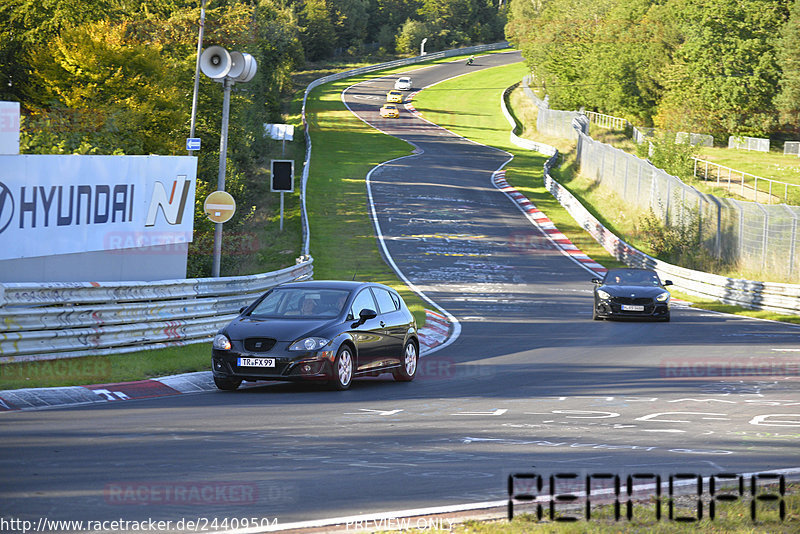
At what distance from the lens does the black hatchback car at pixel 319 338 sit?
1312 centimetres

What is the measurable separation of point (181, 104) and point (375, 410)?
35.9m

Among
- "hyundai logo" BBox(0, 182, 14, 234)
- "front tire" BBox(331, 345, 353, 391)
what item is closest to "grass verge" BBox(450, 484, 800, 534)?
"front tire" BBox(331, 345, 353, 391)

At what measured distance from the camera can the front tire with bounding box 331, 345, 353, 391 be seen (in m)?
13.4

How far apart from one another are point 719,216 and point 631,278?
36.3 feet

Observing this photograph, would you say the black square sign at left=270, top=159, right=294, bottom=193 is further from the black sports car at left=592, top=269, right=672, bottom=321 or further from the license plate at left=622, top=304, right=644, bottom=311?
the license plate at left=622, top=304, right=644, bottom=311

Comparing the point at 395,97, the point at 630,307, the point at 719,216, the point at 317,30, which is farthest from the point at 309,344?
the point at 317,30

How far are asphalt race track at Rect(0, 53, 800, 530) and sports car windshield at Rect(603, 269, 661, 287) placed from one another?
3.73 meters

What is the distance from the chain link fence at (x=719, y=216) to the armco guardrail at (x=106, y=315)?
67.1 feet

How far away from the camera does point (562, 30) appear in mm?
104000

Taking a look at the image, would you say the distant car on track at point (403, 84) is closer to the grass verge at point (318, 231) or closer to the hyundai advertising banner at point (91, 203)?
the grass verge at point (318, 231)

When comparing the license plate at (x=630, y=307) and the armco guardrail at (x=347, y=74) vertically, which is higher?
the armco guardrail at (x=347, y=74)

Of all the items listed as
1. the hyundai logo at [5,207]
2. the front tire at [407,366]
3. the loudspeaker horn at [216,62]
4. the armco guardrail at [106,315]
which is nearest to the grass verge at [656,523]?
the front tire at [407,366]

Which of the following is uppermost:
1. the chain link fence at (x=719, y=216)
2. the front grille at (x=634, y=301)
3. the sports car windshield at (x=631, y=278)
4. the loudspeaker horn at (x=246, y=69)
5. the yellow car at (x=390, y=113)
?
the yellow car at (x=390, y=113)

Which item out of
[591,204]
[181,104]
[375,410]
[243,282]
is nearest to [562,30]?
[591,204]
